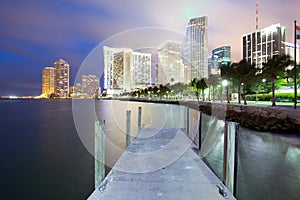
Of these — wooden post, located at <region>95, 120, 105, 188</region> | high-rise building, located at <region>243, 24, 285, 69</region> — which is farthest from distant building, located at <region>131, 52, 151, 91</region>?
wooden post, located at <region>95, 120, 105, 188</region>

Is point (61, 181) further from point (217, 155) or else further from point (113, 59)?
point (113, 59)

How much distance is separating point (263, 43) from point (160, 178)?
10368cm

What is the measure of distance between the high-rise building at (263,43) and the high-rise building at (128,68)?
45.6m

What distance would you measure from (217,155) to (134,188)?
599cm

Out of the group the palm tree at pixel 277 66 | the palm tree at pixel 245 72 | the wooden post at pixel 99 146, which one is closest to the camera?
the wooden post at pixel 99 146

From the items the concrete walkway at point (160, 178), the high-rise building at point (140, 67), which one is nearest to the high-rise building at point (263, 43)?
the high-rise building at point (140, 67)

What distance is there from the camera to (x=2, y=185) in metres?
7.77

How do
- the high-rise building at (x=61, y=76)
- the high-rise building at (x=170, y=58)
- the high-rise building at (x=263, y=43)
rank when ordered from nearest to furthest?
the high-rise building at (x=170, y=58), the high-rise building at (x=263, y=43), the high-rise building at (x=61, y=76)

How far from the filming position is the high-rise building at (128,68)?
107 m

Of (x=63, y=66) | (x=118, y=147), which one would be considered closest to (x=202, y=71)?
(x=118, y=147)

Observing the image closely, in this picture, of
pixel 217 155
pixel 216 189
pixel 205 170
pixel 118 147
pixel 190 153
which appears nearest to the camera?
pixel 216 189

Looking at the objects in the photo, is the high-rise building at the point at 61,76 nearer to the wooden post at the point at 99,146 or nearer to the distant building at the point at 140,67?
the distant building at the point at 140,67

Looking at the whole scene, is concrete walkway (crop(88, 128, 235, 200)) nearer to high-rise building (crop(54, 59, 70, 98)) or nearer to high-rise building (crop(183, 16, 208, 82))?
high-rise building (crop(183, 16, 208, 82))

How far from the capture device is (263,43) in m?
94.2
